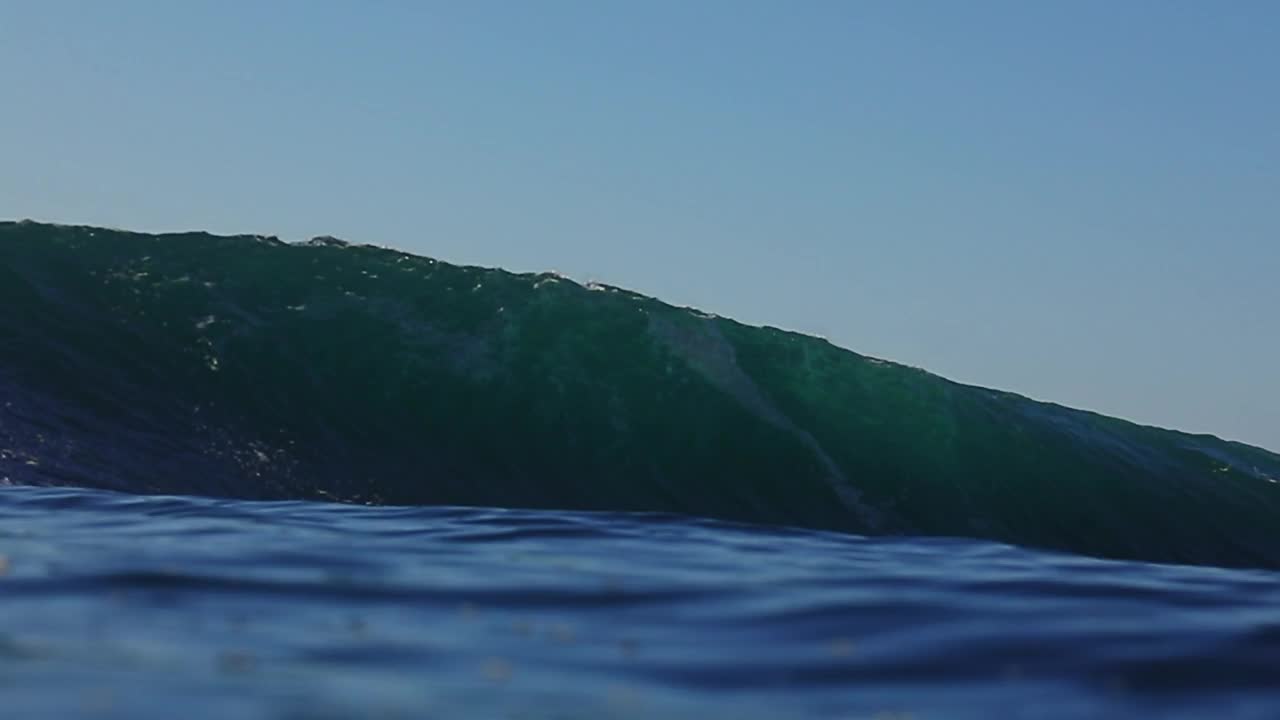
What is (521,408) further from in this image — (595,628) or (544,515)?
(595,628)

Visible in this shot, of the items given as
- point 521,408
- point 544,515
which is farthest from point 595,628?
point 521,408

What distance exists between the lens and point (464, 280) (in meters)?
20.4

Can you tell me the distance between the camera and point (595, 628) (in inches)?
169

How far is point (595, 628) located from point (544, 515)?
342 centimetres

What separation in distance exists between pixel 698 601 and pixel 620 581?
0.51 m

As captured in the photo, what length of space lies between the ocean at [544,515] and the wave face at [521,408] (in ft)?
0.16

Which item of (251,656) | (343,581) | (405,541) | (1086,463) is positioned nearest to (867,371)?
(1086,463)

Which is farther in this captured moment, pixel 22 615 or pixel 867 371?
pixel 867 371

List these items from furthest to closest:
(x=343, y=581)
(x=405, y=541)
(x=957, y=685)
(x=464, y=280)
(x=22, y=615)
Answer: (x=464, y=280) < (x=405, y=541) < (x=343, y=581) < (x=22, y=615) < (x=957, y=685)

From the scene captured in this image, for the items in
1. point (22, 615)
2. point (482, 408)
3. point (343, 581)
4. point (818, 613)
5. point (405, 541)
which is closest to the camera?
point (22, 615)

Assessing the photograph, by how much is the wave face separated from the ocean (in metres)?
0.05

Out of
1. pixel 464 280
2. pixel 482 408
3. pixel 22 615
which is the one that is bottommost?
pixel 22 615

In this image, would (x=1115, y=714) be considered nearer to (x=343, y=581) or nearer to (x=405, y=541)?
(x=343, y=581)

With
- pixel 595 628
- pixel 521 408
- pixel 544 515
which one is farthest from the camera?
pixel 521 408
